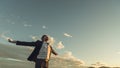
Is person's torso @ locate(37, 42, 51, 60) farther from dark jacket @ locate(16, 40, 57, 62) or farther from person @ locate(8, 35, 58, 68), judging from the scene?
dark jacket @ locate(16, 40, 57, 62)

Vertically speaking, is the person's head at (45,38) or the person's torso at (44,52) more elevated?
the person's head at (45,38)

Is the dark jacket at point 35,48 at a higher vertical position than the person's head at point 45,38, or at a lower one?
lower

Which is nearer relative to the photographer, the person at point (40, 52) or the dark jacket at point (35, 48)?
the person at point (40, 52)

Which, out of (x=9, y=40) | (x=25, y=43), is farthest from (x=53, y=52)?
(x=9, y=40)

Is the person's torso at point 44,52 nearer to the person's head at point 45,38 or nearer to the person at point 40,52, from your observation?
the person at point 40,52

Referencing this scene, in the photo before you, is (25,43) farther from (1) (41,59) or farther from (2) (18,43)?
(1) (41,59)

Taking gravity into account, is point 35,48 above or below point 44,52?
above

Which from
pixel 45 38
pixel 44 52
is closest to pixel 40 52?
pixel 44 52

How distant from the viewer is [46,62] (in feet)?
46.8

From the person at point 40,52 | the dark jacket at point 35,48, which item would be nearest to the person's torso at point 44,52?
the person at point 40,52

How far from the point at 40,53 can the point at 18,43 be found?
60.7 inches

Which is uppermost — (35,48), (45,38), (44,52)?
(45,38)

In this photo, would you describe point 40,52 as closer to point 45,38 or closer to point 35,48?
point 35,48

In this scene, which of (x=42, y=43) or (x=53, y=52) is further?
(x=53, y=52)
